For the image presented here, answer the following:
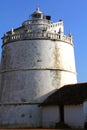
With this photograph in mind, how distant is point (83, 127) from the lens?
71.2ft

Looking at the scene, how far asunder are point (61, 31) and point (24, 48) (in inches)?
150

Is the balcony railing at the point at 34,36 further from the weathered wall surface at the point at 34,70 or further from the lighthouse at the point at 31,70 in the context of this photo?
the weathered wall surface at the point at 34,70

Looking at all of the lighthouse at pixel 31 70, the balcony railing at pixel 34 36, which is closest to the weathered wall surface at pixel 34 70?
the lighthouse at pixel 31 70

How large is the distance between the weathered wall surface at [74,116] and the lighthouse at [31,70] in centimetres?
296

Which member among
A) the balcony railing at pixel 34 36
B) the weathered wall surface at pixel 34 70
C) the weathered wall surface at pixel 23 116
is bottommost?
the weathered wall surface at pixel 23 116

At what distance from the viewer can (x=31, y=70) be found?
25.9m

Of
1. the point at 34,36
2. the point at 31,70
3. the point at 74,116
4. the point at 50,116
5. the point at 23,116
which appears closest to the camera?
the point at 74,116

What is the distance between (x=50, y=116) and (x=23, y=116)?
207cm

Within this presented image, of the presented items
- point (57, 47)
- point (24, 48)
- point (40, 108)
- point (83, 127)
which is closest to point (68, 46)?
point (57, 47)

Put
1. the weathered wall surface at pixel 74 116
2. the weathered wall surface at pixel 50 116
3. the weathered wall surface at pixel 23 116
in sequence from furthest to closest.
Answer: the weathered wall surface at pixel 23 116 → the weathered wall surface at pixel 50 116 → the weathered wall surface at pixel 74 116

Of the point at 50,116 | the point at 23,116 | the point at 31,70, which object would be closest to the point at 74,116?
the point at 50,116

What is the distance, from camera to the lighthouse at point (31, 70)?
25516 millimetres

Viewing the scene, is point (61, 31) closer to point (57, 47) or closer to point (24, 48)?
point (57, 47)

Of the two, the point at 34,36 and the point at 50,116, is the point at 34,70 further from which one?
the point at 50,116
